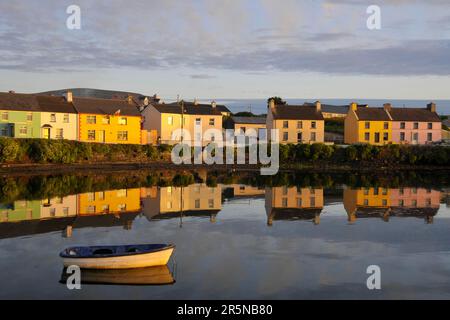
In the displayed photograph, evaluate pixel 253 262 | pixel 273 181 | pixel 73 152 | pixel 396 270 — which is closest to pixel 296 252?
pixel 253 262

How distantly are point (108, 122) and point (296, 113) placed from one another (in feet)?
94.6

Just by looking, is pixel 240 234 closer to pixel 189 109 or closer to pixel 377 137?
pixel 189 109

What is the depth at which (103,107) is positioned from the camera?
79.3m

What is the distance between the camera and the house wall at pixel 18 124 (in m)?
70.1

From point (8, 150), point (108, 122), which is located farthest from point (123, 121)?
point (8, 150)

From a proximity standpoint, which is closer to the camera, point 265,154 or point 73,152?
point 73,152

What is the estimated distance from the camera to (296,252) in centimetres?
2528

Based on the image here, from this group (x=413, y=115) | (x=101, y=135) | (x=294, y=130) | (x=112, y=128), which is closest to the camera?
(x=101, y=135)

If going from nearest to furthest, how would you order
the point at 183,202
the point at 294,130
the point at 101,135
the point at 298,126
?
the point at 183,202 < the point at 101,135 < the point at 294,130 < the point at 298,126

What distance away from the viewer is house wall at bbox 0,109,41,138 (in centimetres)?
7006

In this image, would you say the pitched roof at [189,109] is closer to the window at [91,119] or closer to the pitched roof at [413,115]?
the window at [91,119]

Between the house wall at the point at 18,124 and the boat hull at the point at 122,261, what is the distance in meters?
54.3

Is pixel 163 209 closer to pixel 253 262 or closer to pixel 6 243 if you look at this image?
pixel 6 243
